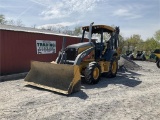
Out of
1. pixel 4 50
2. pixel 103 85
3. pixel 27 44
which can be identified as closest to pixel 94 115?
pixel 103 85

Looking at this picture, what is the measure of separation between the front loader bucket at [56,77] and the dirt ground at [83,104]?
9.6 inches

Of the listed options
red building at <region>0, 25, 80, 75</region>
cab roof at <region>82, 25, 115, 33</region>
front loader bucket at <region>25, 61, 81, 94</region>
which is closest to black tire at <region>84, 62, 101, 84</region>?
front loader bucket at <region>25, 61, 81, 94</region>

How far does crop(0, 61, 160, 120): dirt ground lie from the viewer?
5.02 meters

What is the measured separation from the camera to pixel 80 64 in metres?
8.72

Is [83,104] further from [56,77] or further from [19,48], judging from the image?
[19,48]

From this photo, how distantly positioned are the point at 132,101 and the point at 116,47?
16.4 ft

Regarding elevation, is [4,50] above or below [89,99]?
above

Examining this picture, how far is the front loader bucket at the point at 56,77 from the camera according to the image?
7.05 metres

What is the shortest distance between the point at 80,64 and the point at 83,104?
299 cm

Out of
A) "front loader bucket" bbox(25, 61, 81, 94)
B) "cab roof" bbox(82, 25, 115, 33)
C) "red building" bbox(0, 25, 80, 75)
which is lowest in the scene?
"front loader bucket" bbox(25, 61, 81, 94)

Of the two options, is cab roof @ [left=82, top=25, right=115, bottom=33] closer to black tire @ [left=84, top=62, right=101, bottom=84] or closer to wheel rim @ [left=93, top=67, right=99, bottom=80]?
black tire @ [left=84, top=62, right=101, bottom=84]

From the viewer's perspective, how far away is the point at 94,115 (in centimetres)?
510

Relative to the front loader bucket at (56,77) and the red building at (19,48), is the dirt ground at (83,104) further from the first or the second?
the red building at (19,48)

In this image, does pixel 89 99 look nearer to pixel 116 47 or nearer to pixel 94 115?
pixel 94 115
